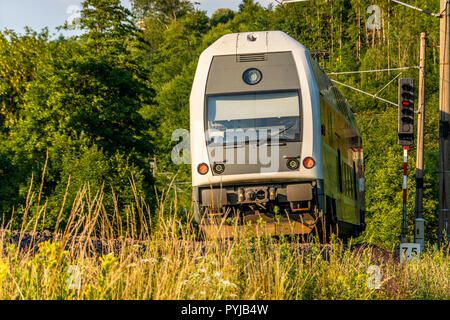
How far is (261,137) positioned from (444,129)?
263 inches

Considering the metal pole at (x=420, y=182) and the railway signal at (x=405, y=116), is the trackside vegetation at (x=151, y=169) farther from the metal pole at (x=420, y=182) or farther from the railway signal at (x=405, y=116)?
the railway signal at (x=405, y=116)

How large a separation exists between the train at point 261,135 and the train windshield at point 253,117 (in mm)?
16

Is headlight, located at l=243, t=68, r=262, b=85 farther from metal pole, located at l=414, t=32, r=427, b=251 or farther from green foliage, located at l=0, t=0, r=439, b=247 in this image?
metal pole, located at l=414, t=32, r=427, b=251

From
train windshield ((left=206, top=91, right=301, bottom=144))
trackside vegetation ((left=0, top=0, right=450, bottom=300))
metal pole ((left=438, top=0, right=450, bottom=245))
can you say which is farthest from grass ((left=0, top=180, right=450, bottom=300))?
metal pole ((left=438, top=0, right=450, bottom=245))

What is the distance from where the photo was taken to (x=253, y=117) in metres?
11.9

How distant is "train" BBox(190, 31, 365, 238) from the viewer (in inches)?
462

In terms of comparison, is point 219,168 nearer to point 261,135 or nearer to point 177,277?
point 261,135

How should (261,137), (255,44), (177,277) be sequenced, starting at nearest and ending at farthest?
(177,277), (261,137), (255,44)

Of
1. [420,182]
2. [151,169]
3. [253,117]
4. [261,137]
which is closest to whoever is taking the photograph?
[261,137]

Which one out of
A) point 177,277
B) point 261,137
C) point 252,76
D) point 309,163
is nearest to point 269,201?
point 309,163

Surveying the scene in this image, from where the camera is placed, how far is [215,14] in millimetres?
104375

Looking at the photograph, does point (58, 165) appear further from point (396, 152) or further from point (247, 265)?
point (396, 152)
